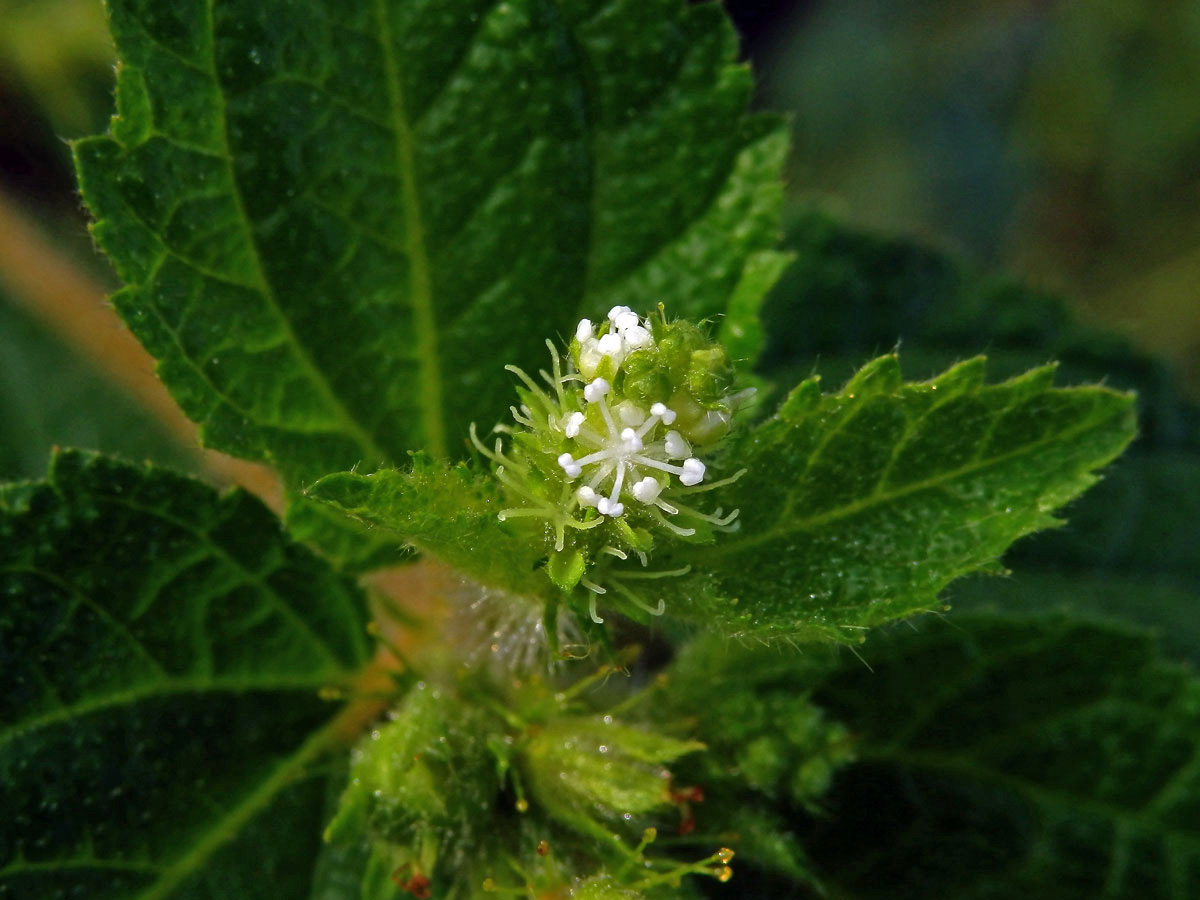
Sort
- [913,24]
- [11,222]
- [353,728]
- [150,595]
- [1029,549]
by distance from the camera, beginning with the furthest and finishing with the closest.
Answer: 1. [913,24]
2. [11,222]
3. [1029,549]
4. [353,728]
5. [150,595]

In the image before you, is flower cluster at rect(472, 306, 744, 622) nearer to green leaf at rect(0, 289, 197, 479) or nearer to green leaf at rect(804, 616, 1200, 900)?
green leaf at rect(804, 616, 1200, 900)

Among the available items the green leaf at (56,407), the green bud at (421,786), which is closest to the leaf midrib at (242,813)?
the green bud at (421,786)

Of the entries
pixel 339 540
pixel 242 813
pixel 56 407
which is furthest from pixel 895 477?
pixel 56 407

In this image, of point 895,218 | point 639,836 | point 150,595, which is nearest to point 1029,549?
point 639,836

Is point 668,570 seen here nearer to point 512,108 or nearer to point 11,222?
point 512,108

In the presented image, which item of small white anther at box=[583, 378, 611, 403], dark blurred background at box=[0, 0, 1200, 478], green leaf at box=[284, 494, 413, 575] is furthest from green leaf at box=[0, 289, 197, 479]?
dark blurred background at box=[0, 0, 1200, 478]

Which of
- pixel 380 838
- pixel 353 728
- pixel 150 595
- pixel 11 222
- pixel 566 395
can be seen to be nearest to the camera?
pixel 566 395

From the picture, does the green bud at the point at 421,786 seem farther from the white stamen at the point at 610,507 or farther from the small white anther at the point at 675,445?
the small white anther at the point at 675,445
